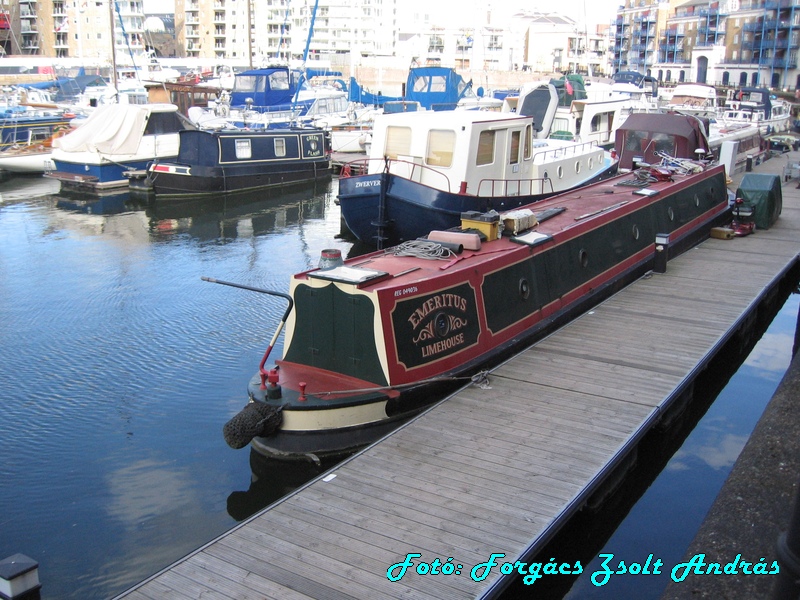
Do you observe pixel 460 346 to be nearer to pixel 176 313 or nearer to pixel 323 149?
pixel 176 313

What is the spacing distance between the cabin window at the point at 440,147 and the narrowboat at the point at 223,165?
1360cm

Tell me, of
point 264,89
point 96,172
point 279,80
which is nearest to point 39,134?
point 96,172

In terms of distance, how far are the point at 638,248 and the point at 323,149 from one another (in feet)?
72.2

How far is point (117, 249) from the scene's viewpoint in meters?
23.2

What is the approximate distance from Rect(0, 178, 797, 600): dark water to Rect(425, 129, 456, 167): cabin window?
464cm

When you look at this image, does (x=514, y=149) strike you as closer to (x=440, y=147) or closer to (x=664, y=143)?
(x=440, y=147)

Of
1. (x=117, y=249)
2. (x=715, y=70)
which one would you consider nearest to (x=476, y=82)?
(x=715, y=70)

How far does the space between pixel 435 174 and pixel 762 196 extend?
9.66m

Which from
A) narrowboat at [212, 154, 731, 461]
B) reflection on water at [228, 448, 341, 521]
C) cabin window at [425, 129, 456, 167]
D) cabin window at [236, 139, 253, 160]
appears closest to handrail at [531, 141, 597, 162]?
cabin window at [425, 129, 456, 167]

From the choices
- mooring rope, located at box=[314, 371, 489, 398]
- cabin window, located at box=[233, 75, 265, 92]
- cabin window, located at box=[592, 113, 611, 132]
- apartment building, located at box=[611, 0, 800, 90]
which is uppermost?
apartment building, located at box=[611, 0, 800, 90]

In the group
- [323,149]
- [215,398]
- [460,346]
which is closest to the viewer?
[460,346]

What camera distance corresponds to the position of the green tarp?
2202 cm

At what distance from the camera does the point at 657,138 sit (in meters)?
25.0

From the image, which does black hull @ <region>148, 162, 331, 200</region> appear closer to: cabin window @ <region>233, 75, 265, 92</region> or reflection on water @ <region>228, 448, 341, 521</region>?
cabin window @ <region>233, 75, 265, 92</region>
